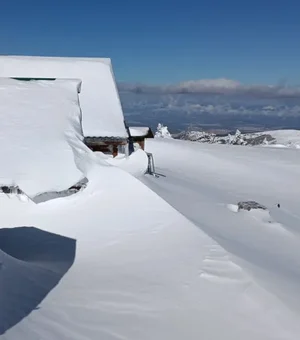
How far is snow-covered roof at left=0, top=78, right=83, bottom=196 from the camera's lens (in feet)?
39.8

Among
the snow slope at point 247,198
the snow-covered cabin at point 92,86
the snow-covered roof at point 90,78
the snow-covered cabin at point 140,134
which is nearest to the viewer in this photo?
the snow slope at point 247,198

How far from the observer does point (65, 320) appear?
585 centimetres

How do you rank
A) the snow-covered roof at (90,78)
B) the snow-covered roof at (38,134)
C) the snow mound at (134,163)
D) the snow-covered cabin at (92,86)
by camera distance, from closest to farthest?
1. the snow-covered roof at (38,134)
2. the snow mound at (134,163)
3. the snow-covered cabin at (92,86)
4. the snow-covered roof at (90,78)

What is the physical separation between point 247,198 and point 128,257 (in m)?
10.0

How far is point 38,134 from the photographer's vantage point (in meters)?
14.2

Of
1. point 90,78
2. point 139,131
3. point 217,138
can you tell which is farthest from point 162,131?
point 90,78

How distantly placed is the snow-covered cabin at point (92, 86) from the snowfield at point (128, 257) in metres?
2.47

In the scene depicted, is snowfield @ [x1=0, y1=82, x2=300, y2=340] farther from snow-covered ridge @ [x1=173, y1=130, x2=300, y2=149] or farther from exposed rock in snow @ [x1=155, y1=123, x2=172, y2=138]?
snow-covered ridge @ [x1=173, y1=130, x2=300, y2=149]

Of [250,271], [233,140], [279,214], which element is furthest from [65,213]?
[233,140]

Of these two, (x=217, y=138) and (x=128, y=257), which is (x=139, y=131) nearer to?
(x=128, y=257)

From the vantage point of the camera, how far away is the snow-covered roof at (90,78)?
64.8 feet

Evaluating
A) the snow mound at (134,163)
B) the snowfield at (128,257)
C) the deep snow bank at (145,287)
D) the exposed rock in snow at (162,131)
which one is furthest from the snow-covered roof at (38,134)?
the exposed rock in snow at (162,131)

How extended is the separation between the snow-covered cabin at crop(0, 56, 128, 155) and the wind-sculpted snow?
30.1 ft

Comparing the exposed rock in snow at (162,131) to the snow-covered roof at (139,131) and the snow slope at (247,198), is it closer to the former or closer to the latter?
the snow slope at (247,198)
